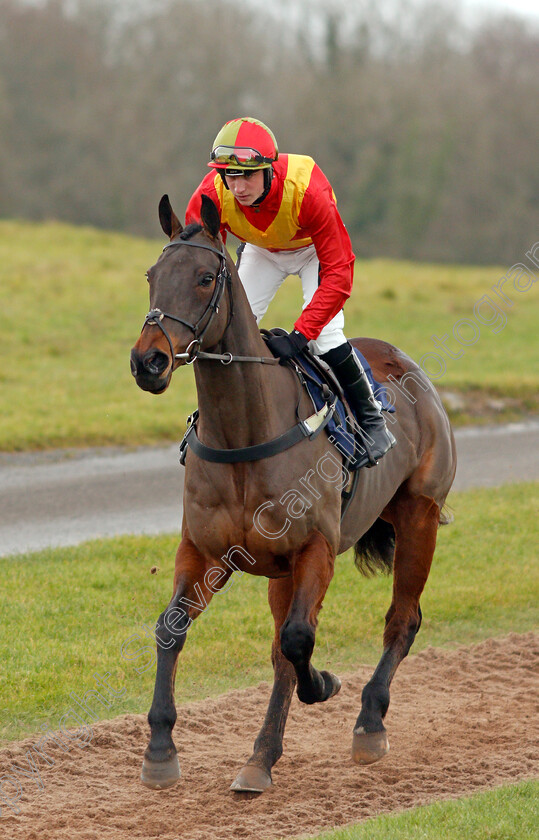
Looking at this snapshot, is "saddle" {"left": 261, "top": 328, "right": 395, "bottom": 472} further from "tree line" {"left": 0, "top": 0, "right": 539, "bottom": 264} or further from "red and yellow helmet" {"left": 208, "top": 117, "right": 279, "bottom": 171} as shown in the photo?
"tree line" {"left": 0, "top": 0, "right": 539, "bottom": 264}

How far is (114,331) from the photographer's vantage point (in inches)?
655

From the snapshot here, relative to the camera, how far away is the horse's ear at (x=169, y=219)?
3946 mm

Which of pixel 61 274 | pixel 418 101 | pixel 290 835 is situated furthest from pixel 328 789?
pixel 418 101

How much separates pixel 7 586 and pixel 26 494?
265cm

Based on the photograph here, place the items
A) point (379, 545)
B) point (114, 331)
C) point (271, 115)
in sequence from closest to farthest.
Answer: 1. point (379, 545)
2. point (114, 331)
3. point (271, 115)

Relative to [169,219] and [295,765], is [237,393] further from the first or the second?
[295,765]

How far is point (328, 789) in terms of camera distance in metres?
4.39

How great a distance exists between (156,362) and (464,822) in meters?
2.13

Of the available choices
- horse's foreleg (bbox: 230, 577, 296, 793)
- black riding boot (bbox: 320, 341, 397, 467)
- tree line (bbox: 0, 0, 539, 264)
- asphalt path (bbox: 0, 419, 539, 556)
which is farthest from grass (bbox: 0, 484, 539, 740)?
tree line (bbox: 0, 0, 539, 264)

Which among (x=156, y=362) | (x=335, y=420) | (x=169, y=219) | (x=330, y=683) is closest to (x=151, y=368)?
(x=156, y=362)

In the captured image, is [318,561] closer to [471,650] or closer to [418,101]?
[471,650]

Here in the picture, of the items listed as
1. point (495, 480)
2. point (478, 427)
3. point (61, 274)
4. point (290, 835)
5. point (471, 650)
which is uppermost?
point (61, 274)

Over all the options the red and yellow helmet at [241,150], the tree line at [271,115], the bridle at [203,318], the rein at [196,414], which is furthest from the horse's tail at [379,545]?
the tree line at [271,115]

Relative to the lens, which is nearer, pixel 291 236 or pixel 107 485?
pixel 291 236
